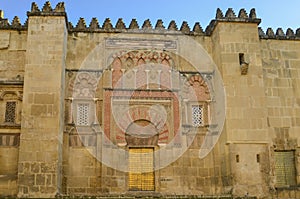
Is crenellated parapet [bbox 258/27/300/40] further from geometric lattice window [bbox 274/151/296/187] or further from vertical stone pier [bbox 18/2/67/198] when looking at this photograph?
vertical stone pier [bbox 18/2/67/198]

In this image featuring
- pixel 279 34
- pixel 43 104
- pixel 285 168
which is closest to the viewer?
pixel 43 104

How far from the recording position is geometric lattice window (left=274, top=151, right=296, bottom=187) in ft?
32.1

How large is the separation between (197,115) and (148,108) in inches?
50.4

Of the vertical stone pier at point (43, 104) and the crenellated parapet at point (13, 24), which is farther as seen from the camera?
the crenellated parapet at point (13, 24)

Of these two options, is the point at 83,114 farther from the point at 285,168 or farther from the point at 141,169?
the point at 285,168

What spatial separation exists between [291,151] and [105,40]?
18.2 feet

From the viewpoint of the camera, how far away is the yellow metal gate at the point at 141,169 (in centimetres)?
955

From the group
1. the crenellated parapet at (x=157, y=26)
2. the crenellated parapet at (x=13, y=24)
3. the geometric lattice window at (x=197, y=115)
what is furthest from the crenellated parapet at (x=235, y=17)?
the crenellated parapet at (x=13, y=24)

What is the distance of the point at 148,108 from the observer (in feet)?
32.7

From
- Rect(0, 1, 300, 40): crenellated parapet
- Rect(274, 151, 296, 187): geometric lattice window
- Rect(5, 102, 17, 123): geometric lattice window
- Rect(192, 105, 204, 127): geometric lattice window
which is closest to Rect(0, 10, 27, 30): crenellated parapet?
Rect(0, 1, 300, 40): crenellated parapet

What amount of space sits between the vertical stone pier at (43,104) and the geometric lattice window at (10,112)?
2.00 ft

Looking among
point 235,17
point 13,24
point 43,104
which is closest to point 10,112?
point 43,104

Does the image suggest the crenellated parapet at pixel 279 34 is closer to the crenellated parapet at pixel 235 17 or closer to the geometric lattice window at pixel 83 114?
the crenellated parapet at pixel 235 17

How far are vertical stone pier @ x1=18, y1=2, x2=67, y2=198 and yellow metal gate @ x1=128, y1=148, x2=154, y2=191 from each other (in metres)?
1.74
